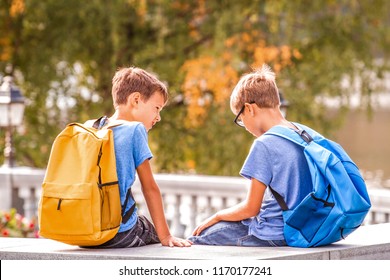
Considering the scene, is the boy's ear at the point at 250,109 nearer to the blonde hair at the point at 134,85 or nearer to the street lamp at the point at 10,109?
the blonde hair at the point at 134,85

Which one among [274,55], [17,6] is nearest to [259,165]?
[274,55]

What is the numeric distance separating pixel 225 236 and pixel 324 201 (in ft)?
2.15

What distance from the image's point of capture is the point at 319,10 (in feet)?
51.5

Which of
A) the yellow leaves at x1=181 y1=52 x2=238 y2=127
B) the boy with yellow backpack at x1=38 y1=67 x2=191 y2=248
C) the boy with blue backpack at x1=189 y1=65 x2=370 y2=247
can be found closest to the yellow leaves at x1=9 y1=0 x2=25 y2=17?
the yellow leaves at x1=181 y1=52 x2=238 y2=127

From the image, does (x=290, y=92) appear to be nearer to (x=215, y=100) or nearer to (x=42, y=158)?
(x=215, y=100)

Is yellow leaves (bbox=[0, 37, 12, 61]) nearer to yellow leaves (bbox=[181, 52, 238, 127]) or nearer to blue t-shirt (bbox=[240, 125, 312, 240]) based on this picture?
yellow leaves (bbox=[181, 52, 238, 127])

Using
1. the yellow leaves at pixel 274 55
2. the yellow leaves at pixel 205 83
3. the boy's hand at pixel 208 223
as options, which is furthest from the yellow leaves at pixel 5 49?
the boy's hand at pixel 208 223

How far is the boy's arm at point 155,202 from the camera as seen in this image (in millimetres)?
5641

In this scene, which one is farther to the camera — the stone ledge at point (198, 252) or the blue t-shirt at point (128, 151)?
the blue t-shirt at point (128, 151)

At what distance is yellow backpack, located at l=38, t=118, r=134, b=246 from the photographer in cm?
538

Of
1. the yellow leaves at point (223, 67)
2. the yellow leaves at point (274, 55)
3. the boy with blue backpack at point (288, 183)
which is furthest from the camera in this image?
the yellow leaves at point (274, 55)

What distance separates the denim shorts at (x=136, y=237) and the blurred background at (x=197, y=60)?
904 cm

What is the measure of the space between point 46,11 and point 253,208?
1034 centimetres

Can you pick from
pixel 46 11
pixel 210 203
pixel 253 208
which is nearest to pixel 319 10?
pixel 46 11
